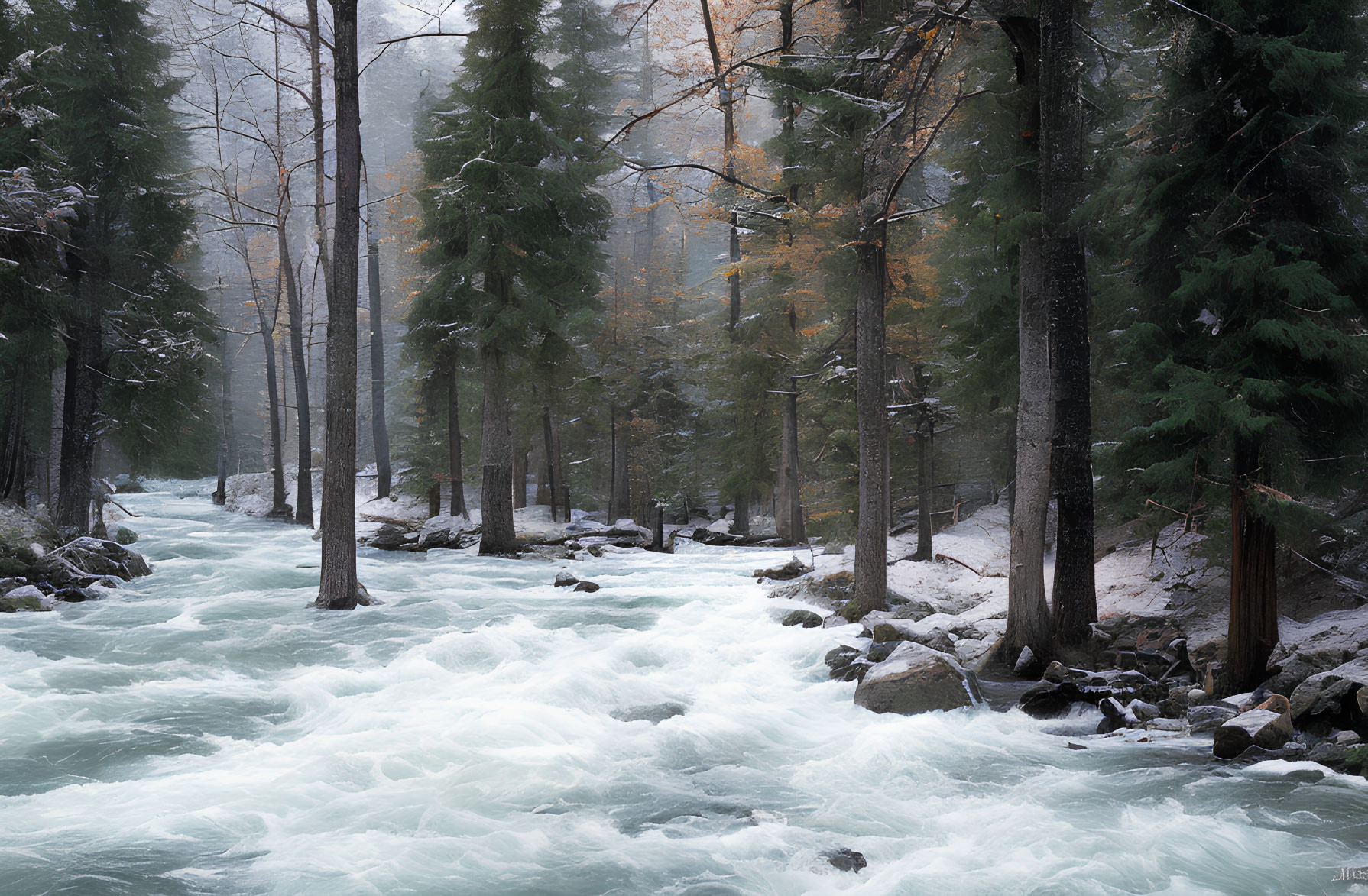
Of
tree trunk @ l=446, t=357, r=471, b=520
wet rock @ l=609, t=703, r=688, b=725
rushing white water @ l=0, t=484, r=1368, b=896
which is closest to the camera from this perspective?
rushing white water @ l=0, t=484, r=1368, b=896

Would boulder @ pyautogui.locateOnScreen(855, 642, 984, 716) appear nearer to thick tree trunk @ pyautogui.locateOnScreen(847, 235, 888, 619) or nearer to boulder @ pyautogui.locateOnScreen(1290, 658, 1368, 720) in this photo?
boulder @ pyautogui.locateOnScreen(1290, 658, 1368, 720)

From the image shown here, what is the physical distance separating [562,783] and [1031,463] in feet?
21.3

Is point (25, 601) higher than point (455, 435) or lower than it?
lower

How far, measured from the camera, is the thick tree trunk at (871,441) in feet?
42.0

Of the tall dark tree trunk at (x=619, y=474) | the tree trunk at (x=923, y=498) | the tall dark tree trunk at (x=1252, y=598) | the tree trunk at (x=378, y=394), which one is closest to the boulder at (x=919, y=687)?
the tall dark tree trunk at (x=1252, y=598)

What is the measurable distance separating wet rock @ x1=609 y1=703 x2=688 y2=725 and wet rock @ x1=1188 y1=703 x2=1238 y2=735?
4.89 meters

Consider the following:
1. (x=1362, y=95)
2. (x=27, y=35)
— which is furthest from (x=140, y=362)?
(x=1362, y=95)

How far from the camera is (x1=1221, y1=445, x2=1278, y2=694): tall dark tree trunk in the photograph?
7.89 m

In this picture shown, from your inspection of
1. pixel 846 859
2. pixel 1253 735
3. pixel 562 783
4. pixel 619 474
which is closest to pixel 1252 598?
pixel 1253 735

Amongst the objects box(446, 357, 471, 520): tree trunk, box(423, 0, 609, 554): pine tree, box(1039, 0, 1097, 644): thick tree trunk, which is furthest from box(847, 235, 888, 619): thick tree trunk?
box(446, 357, 471, 520): tree trunk

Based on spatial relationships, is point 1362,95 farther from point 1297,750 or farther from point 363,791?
point 363,791

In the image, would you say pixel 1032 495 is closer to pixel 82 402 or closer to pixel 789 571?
pixel 789 571

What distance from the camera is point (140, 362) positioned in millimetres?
18797

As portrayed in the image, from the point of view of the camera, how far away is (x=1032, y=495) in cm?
980
